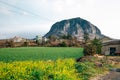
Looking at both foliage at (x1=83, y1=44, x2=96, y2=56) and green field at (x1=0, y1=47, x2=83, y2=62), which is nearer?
green field at (x1=0, y1=47, x2=83, y2=62)

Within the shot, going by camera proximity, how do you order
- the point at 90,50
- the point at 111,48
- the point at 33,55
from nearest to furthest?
the point at 33,55 < the point at 90,50 < the point at 111,48

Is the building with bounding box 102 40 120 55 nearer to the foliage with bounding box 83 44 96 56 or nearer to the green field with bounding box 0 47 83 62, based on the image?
the green field with bounding box 0 47 83 62

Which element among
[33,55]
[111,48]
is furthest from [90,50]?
[33,55]

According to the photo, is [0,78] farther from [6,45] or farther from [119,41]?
[6,45]

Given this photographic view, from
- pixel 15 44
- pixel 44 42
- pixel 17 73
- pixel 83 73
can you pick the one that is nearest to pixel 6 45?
pixel 15 44

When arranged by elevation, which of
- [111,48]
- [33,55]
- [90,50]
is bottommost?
[33,55]

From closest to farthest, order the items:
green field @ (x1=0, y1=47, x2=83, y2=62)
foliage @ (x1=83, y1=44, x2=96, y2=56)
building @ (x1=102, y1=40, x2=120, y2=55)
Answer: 1. green field @ (x1=0, y1=47, x2=83, y2=62)
2. foliage @ (x1=83, y1=44, x2=96, y2=56)
3. building @ (x1=102, y1=40, x2=120, y2=55)

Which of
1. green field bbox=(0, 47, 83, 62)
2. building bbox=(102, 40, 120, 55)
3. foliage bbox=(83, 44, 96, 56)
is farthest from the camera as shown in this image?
building bbox=(102, 40, 120, 55)

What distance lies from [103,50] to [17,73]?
46910 millimetres

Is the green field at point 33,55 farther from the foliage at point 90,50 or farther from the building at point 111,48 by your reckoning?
the building at point 111,48

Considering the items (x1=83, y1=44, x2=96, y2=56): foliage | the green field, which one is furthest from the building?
(x1=83, y1=44, x2=96, y2=56): foliage

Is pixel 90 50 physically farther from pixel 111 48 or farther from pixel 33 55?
pixel 33 55

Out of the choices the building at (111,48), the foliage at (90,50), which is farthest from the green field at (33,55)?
the building at (111,48)

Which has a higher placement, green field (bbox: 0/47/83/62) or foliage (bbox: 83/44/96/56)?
foliage (bbox: 83/44/96/56)
